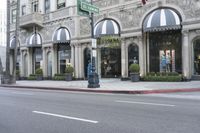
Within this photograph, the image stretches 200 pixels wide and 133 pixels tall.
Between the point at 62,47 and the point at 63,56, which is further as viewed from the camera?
the point at 62,47

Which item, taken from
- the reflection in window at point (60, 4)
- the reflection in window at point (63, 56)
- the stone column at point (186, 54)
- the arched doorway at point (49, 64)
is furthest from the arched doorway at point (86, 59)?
the stone column at point (186, 54)

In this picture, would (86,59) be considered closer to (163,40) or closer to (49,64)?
(49,64)

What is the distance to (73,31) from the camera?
36.0 metres

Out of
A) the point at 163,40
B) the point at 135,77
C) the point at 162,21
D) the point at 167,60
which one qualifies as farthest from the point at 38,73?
the point at 162,21

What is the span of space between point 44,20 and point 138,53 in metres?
15.8

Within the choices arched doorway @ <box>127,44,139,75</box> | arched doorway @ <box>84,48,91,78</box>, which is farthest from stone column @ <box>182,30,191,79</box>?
arched doorway @ <box>84,48,91,78</box>

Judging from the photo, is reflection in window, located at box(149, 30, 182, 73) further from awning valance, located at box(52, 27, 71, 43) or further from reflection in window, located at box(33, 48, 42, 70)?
reflection in window, located at box(33, 48, 42, 70)

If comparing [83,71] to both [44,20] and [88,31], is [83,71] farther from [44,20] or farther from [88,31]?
[44,20]

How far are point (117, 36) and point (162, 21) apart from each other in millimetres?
5822

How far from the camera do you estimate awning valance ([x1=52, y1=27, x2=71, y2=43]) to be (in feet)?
120

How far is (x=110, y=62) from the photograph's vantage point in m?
33.1

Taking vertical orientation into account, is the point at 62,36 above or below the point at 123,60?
above

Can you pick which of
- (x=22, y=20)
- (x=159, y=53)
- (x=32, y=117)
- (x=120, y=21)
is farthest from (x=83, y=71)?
(x=32, y=117)

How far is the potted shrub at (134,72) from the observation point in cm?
2800
